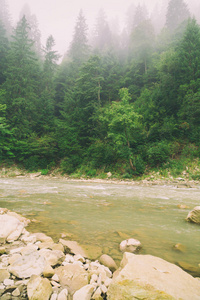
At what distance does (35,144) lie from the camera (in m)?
22.3

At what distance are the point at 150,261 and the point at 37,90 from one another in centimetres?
3205

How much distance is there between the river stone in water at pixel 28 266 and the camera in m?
2.12

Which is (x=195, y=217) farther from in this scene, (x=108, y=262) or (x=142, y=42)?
(x=142, y=42)

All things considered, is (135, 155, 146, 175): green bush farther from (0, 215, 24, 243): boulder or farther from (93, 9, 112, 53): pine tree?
(93, 9, 112, 53): pine tree

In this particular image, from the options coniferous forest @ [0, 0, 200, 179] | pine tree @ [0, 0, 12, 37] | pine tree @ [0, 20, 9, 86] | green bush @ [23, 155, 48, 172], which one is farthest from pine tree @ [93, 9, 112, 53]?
green bush @ [23, 155, 48, 172]

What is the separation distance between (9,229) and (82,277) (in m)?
2.00

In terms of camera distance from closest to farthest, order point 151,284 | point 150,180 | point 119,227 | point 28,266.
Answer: point 151,284 < point 28,266 < point 119,227 < point 150,180

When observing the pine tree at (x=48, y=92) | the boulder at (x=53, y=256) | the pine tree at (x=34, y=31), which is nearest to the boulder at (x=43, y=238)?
the boulder at (x=53, y=256)

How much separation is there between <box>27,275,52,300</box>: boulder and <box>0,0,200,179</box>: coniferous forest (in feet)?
44.5

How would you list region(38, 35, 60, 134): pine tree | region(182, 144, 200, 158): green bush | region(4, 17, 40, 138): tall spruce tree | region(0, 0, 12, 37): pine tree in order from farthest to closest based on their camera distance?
1. region(0, 0, 12, 37): pine tree
2. region(38, 35, 60, 134): pine tree
3. region(4, 17, 40, 138): tall spruce tree
4. region(182, 144, 200, 158): green bush

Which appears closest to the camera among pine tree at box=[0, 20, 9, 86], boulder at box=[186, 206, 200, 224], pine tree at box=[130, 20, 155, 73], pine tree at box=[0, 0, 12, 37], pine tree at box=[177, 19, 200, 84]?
boulder at box=[186, 206, 200, 224]

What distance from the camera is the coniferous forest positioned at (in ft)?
52.5

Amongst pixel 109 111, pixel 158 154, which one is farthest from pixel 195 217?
pixel 109 111

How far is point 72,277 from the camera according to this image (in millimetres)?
2146
